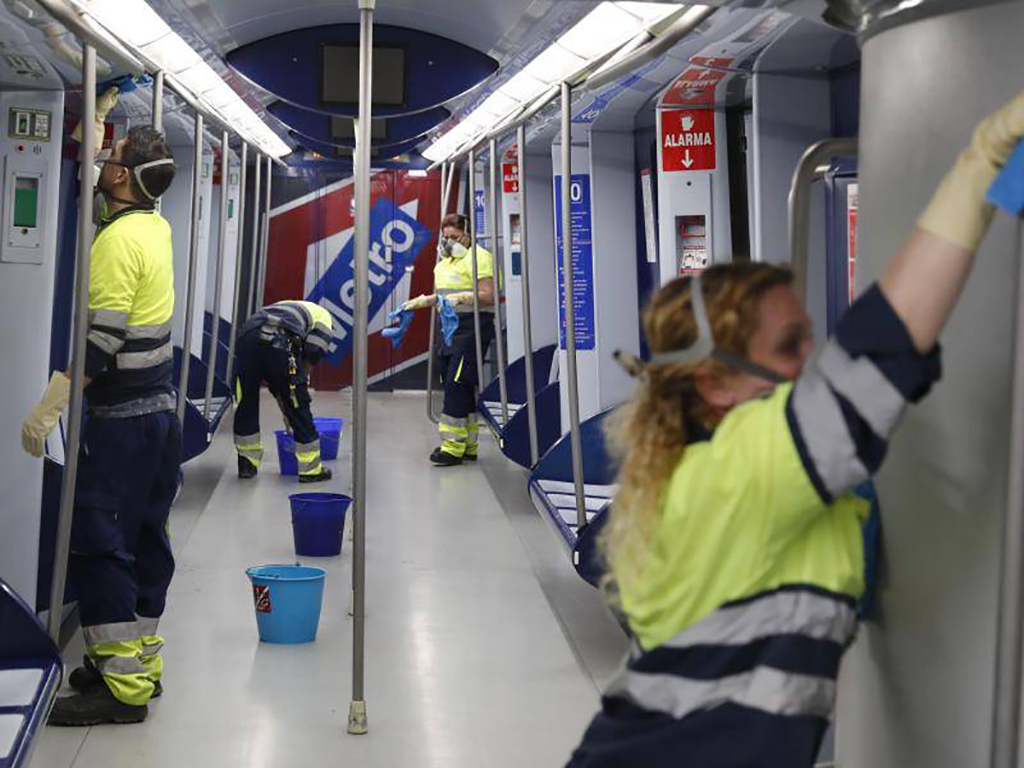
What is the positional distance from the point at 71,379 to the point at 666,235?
2.95 meters

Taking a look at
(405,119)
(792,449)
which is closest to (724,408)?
(792,449)

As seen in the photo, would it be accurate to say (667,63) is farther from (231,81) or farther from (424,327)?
(424,327)

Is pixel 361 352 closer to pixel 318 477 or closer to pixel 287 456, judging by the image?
pixel 318 477

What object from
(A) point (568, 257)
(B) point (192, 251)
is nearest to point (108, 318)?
(A) point (568, 257)

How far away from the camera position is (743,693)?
6.19 feet

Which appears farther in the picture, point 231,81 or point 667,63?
point 231,81

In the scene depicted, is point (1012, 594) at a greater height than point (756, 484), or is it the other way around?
point (756, 484)

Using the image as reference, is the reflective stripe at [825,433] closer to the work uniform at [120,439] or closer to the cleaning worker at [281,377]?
the work uniform at [120,439]

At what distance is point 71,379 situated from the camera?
161 inches

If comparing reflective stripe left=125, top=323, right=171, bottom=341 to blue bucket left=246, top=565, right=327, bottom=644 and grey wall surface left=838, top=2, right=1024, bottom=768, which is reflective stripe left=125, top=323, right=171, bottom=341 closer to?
blue bucket left=246, top=565, right=327, bottom=644

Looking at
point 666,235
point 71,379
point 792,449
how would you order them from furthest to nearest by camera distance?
point 666,235
point 71,379
point 792,449

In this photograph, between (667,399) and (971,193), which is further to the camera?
(667,399)

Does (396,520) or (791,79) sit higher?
(791,79)

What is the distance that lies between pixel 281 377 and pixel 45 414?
4564 mm
